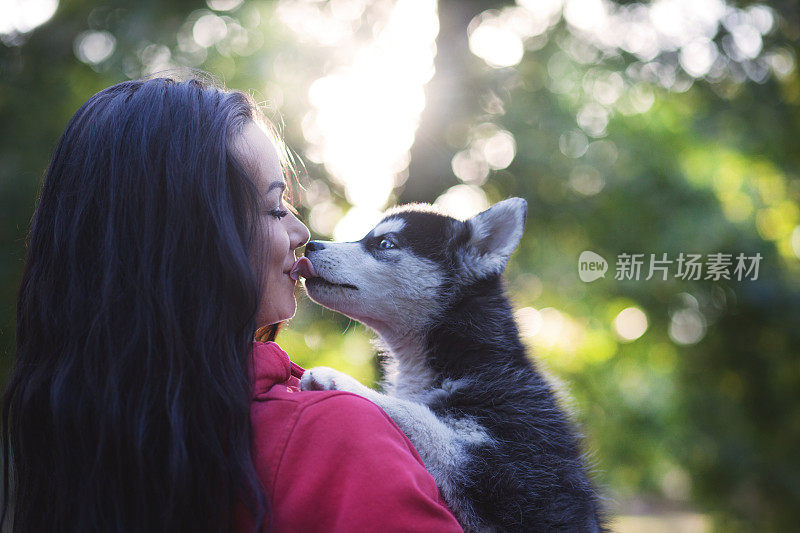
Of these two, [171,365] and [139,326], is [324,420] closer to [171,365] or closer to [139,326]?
[171,365]

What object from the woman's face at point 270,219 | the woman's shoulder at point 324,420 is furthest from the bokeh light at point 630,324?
the woman's shoulder at point 324,420

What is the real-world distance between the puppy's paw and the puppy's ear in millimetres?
1231

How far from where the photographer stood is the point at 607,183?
917cm

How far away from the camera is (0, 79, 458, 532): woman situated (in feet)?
5.83

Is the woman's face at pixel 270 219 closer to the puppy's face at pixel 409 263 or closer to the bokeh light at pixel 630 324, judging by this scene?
the puppy's face at pixel 409 263

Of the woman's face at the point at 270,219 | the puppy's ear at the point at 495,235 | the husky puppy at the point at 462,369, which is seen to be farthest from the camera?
the puppy's ear at the point at 495,235

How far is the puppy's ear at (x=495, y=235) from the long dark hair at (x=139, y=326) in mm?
1686

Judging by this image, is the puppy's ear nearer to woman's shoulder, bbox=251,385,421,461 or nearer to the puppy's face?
the puppy's face

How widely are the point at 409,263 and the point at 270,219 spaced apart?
1471mm

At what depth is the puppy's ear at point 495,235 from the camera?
3504 millimetres

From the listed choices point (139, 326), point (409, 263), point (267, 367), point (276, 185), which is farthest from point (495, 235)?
point (139, 326)

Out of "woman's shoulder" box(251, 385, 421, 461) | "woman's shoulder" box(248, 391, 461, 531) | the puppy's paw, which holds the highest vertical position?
the puppy's paw

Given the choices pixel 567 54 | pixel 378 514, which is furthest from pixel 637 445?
pixel 378 514

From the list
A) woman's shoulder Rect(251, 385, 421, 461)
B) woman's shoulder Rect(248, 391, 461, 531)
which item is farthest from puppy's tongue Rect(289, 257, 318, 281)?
woman's shoulder Rect(248, 391, 461, 531)
